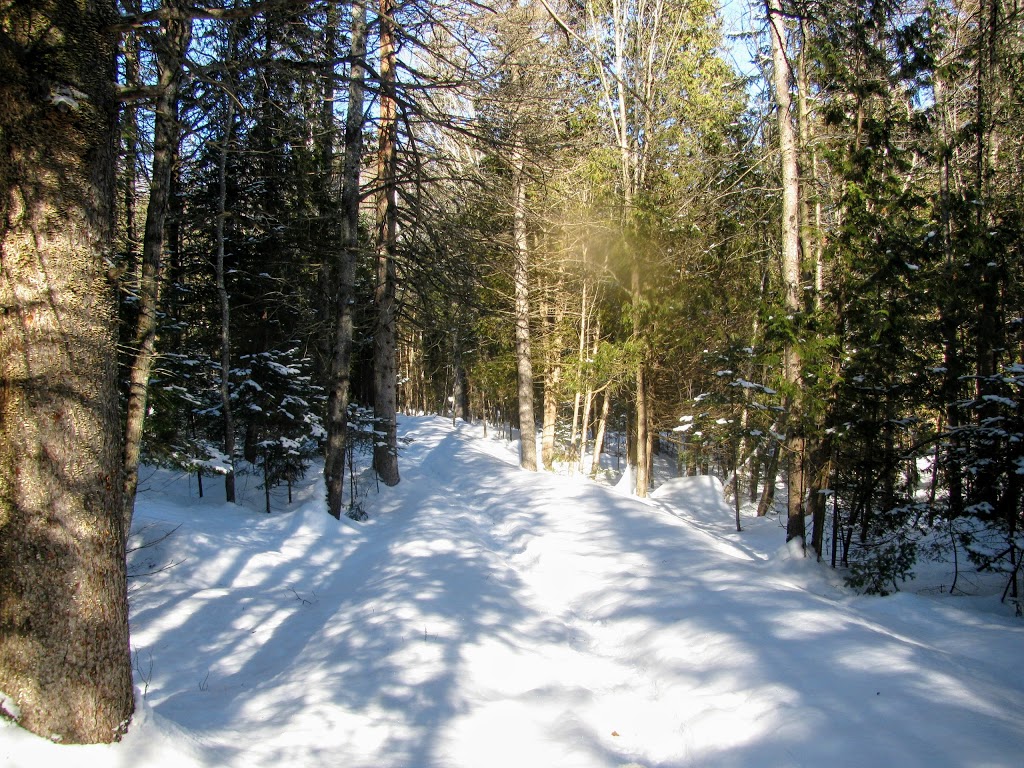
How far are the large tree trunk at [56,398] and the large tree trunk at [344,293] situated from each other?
717cm

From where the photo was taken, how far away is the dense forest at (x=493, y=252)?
8.39 ft

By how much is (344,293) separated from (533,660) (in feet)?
23.9

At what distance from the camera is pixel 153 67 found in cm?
668

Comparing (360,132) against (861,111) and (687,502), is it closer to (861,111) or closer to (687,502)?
(861,111)

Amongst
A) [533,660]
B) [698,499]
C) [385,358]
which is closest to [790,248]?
[533,660]

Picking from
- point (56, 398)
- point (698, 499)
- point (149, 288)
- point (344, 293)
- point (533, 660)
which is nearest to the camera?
point (56, 398)

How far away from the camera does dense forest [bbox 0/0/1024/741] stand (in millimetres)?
2557

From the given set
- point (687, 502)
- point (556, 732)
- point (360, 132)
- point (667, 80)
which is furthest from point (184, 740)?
point (667, 80)

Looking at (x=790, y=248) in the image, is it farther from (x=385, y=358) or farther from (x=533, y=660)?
(x=385, y=358)

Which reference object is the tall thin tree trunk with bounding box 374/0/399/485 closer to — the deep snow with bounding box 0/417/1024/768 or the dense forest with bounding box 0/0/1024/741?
the dense forest with bounding box 0/0/1024/741

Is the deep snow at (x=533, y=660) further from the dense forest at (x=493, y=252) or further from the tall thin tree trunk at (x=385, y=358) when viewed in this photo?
the tall thin tree trunk at (x=385, y=358)

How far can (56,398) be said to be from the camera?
2551 mm

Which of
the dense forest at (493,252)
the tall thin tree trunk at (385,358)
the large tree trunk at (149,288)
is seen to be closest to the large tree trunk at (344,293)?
the dense forest at (493,252)

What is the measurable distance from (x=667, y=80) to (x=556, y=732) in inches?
651
